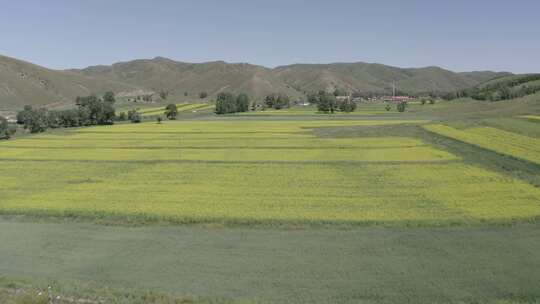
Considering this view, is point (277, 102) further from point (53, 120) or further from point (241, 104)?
point (53, 120)

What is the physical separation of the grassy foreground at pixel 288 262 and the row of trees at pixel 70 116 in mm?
73059

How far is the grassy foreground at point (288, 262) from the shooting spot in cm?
1956

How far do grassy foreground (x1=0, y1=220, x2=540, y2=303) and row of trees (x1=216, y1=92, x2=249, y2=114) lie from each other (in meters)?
122

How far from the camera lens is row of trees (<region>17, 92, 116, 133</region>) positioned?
94.4 metres

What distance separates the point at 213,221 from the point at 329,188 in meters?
11.9

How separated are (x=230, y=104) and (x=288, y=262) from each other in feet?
434

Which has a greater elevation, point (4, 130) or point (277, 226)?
point (4, 130)

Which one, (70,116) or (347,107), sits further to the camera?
(347,107)

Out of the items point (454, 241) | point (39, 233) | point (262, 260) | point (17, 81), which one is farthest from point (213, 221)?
point (17, 81)

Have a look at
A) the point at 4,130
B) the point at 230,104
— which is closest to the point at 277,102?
the point at 230,104

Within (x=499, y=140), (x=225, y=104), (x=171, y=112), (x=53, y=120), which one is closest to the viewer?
(x=499, y=140)

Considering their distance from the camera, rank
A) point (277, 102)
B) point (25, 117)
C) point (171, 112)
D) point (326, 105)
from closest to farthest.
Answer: point (25, 117), point (171, 112), point (326, 105), point (277, 102)

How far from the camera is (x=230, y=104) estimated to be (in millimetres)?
152750

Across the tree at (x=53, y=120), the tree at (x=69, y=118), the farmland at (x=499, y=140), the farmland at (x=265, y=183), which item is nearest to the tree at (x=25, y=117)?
the tree at (x=53, y=120)
